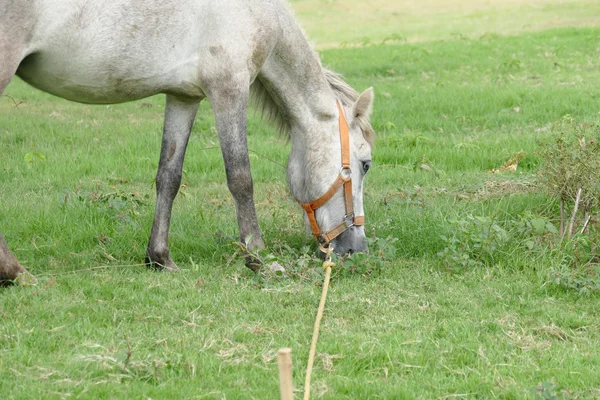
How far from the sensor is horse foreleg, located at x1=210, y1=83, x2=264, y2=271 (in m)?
5.40

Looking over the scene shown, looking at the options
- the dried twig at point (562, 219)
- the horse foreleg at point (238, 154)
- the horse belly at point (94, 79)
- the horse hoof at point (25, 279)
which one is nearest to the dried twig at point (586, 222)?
the dried twig at point (562, 219)

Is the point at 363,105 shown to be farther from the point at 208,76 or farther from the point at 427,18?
the point at 427,18

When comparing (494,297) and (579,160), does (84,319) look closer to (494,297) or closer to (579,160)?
(494,297)

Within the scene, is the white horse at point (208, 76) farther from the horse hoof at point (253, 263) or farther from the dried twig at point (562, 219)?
the dried twig at point (562, 219)

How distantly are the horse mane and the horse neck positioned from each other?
0.07 meters

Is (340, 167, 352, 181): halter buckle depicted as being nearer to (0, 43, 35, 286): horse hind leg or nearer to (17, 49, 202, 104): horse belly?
(17, 49, 202, 104): horse belly

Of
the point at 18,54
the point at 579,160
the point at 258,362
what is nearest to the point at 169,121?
the point at 18,54

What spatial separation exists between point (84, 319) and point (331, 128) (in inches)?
87.3

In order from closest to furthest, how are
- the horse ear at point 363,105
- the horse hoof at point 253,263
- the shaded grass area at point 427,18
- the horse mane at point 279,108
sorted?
1. the horse hoof at point 253,263
2. the horse ear at point 363,105
3. the horse mane at point 279,108
4. the shaded grass area at point 427,18

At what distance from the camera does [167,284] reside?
208 inches

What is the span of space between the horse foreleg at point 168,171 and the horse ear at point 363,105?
111 cm

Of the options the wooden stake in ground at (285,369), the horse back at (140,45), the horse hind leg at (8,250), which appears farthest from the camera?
the horse back at (140,45)

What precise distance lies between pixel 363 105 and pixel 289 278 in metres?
1.35

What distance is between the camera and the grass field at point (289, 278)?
12.8 ft
